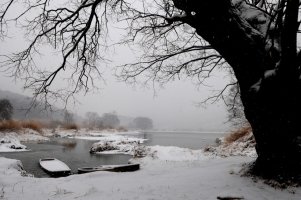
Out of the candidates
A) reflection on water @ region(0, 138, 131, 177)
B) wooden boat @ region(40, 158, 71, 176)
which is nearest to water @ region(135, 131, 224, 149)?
reflection on water @ region(0, 138, 131, 177)

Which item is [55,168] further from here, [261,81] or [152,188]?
[261,81]

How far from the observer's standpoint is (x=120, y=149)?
28.0 meters

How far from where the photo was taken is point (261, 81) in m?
6.20

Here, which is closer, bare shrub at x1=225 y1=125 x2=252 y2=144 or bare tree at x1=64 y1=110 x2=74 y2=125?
bare tree at x1=64 y1=110 x2=74 y2=125

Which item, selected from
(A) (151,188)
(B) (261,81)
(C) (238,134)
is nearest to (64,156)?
(C) (238,134)

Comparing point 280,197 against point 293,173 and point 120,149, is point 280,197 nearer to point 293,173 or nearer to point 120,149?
point 293,173

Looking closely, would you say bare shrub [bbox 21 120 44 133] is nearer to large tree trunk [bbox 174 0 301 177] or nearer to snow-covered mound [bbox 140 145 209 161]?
snow-covered mound [bbox 140 145 209 161]

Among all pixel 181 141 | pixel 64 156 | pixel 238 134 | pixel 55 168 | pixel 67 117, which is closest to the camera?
pixel 55 168

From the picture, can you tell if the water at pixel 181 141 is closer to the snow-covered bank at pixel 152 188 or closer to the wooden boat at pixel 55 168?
the wooden boat at pixel 55 168

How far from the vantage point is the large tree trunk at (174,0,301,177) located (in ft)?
20.2

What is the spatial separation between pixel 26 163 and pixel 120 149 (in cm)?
1074

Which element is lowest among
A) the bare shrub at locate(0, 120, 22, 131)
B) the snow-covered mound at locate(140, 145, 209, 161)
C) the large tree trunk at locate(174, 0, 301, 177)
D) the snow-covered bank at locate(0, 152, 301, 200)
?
the snow-covered mound at locate(140, 145, 209, 161)

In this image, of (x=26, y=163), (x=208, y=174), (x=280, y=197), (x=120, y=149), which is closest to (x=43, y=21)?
(x=208, y=174)

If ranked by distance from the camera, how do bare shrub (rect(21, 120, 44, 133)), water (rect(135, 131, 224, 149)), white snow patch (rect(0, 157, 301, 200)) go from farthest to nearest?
1. bare shrub (rect(21, 120, 44, 133))
2. water (rect(135, 131, 224, 149))
3. white snow patch (rect(0, 157, 301, 200))
